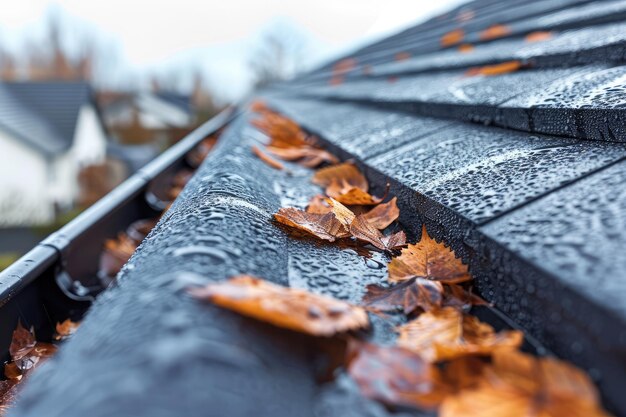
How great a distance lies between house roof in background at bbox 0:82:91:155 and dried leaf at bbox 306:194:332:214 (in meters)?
19.9

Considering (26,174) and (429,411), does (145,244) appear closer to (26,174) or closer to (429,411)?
(429,411)

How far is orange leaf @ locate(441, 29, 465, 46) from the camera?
283cm

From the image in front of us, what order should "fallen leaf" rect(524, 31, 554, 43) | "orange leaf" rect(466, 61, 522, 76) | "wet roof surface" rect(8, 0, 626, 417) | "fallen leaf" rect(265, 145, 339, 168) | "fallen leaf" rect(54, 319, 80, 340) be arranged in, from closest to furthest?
"wet roof surface" rect(8, 0, 626, 417), "fallen leaf" rect(54, 319, 80, 340), "fallen leaf" rect(265, 145, 339, 168), "orange leaf" rect(466, 61, 522, 76), "fallen leaf" rect(524, 31, 554, 43)

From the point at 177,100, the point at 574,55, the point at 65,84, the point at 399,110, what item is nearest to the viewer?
the point at 574,55

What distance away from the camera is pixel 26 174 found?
1856 cm

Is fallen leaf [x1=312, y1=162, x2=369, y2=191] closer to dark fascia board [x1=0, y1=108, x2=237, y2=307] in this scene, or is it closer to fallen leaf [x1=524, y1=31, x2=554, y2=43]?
dark fascia board [x1=0, y1=108, x2=237, y2=307]

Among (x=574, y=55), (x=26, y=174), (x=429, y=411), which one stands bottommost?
(x=26, y=174)

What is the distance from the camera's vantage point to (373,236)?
0.84 meters

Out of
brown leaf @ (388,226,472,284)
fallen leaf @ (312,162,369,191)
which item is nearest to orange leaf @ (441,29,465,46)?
fallen leaf @ (312,162,369,191)

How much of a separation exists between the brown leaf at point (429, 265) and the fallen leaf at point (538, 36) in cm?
143

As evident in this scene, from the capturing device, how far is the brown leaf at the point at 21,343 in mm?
1037

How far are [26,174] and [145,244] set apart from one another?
20630mm

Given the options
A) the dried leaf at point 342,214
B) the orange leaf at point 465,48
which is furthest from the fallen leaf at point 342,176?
the orange leaf at point 465,48

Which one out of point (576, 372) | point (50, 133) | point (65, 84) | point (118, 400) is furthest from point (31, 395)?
point (65, 84)
